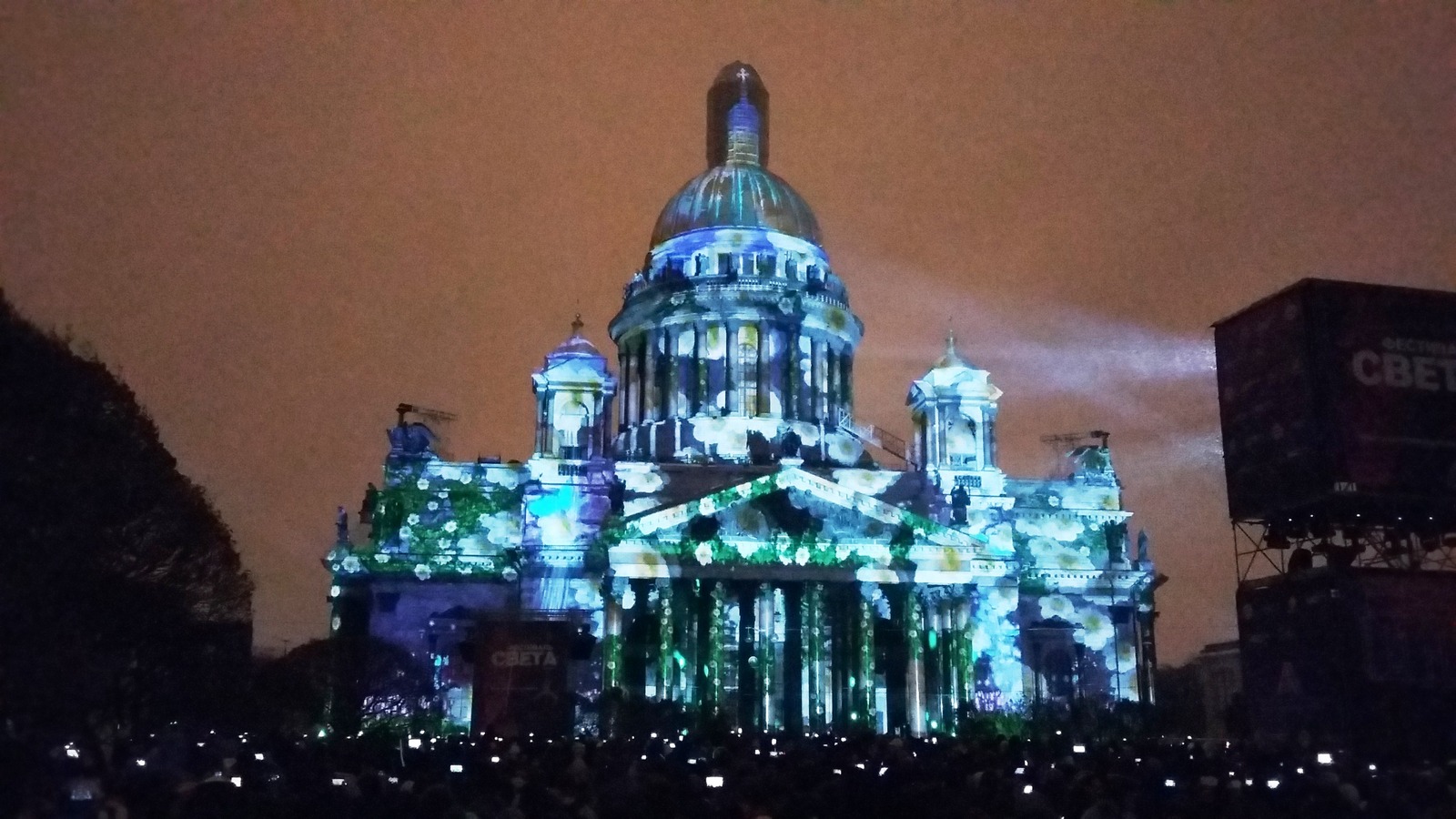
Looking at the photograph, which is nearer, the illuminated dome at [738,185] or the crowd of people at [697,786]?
the crowd of people at [697,786]

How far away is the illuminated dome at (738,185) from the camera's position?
80562 mm

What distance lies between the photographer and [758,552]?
192ft

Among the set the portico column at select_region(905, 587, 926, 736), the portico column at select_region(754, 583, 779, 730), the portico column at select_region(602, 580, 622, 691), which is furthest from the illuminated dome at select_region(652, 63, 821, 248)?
the portico column at select_region(602, 580, 622, 691)

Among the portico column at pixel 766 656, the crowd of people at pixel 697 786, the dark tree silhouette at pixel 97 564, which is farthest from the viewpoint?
the portico column at pixel 766 656

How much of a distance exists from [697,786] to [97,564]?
2631 cm

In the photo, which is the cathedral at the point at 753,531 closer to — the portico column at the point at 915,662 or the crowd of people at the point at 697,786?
the portico column at the point at 915,662

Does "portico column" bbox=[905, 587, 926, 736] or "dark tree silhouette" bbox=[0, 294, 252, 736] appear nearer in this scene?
"dark tree silhouette" bbox=[0, 294, 252, 736]

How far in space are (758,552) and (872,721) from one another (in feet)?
28.0

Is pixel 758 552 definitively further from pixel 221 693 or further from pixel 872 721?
pixel 221 693

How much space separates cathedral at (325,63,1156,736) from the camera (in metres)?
58.6

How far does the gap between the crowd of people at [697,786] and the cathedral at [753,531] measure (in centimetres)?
2705

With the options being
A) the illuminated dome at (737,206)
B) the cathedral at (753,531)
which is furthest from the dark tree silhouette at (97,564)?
the illuminated dome at (737,206)

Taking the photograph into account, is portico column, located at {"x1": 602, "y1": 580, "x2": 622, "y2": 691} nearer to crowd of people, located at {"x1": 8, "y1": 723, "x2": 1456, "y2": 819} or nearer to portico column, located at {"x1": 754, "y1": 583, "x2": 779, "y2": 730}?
portico column, located at {"x1": 754, "y1": 583, "x2": 779, "y2": 730}

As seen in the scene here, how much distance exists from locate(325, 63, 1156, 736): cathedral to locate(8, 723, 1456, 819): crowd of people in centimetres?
2705
